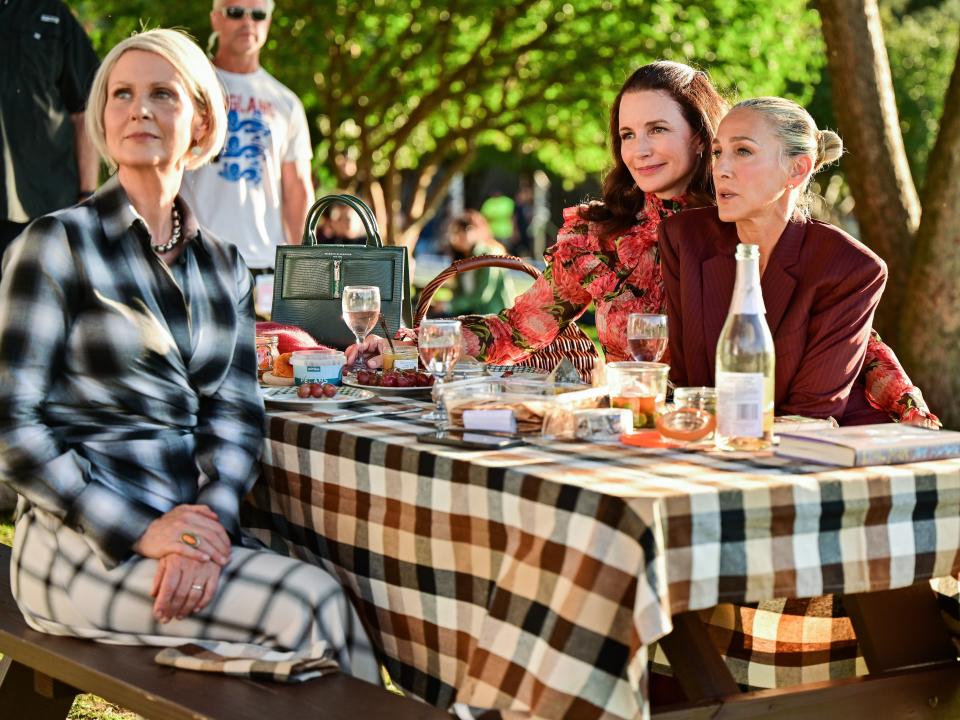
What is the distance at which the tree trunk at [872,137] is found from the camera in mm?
8984

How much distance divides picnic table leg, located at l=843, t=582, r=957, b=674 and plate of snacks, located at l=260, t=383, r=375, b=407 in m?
1.23

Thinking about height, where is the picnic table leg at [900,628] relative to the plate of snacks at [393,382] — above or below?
below

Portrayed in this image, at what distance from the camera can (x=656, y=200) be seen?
4.24 metres

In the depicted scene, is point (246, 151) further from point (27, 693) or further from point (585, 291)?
point (27, 693)

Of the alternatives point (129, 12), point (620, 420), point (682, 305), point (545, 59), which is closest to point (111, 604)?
point (620, 420)

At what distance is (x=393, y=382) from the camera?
358 cm

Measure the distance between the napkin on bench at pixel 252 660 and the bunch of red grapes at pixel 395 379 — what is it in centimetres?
91

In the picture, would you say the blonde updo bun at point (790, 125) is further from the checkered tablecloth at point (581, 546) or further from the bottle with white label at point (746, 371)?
the checkered tablecloth at point (581, 546)

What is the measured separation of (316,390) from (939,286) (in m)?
6.52

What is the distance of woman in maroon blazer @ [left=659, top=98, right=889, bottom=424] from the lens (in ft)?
11.0

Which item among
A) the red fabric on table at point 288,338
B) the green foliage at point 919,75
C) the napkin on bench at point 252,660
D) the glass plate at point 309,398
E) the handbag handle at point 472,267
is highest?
the green foliage at point 919,75

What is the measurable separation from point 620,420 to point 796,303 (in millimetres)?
765

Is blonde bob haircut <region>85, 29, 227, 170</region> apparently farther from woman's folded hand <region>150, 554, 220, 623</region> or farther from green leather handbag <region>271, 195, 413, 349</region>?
green leather handbag <region>271, 195, 413, 349</region>

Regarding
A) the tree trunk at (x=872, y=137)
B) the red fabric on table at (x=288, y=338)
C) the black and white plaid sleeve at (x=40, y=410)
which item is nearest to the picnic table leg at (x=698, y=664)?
the black and white plaid sleeve at (x=40, y=410)
